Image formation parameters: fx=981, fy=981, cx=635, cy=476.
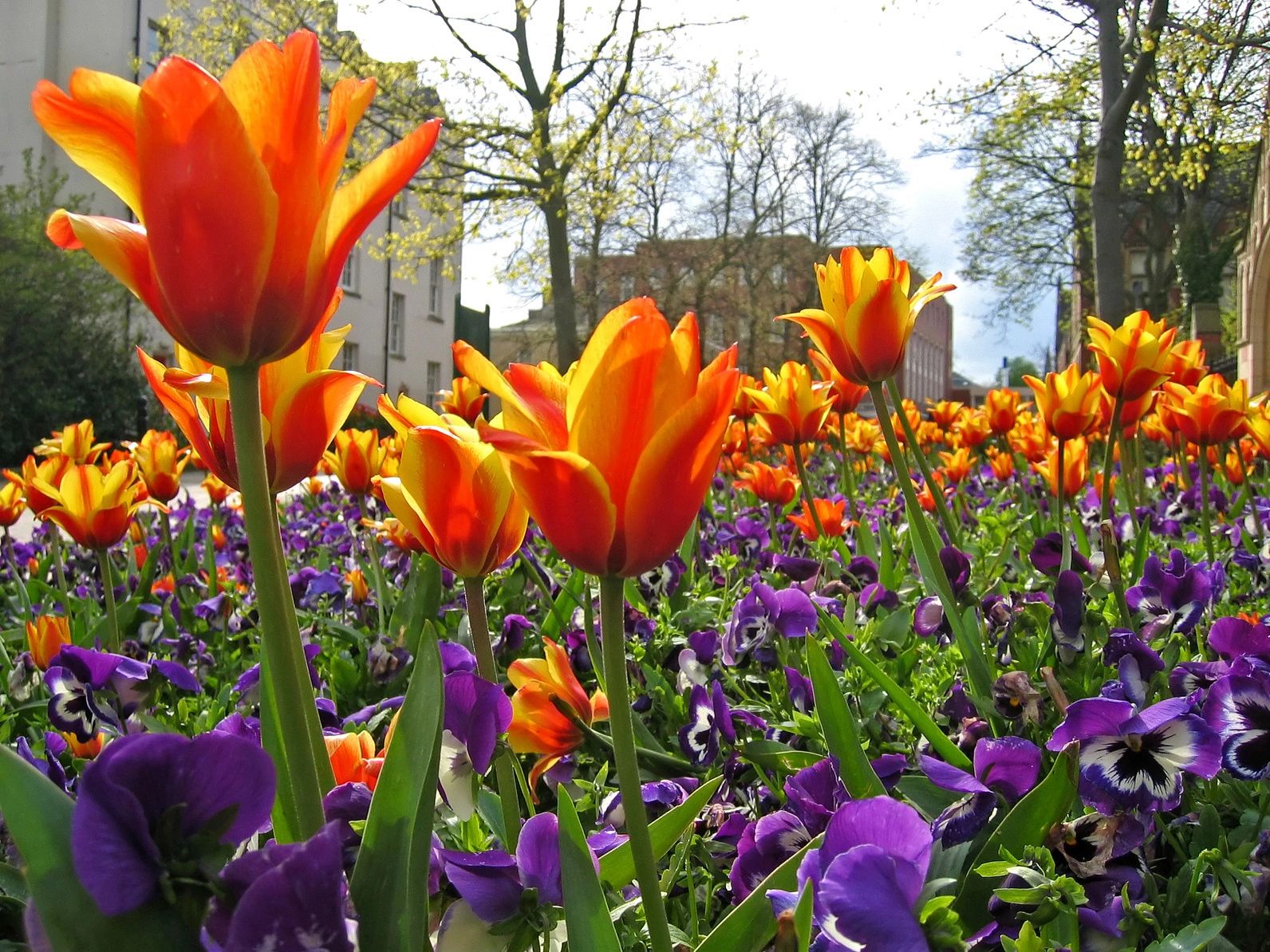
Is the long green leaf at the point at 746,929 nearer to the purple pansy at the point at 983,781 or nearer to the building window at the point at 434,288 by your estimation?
the purple pansy at the point at 983,781

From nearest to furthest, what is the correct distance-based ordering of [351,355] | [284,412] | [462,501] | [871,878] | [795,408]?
[871,878], [284,412], [462,501], [795,408], [351,355]

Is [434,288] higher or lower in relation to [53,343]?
higher

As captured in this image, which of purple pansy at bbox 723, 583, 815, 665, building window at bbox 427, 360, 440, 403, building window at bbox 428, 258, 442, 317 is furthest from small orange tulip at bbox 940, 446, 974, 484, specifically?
building window at bbox 428, 258, 442, 317

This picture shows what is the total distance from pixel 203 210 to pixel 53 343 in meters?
20.2

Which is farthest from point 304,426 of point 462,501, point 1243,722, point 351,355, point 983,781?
point 351,355

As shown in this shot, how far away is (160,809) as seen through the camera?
0.48 meters

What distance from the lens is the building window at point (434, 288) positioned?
111 ft

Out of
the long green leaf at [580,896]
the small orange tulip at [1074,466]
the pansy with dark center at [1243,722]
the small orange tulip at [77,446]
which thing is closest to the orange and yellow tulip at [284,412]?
the long green leaf at [580,896]

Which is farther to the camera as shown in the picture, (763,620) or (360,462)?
(360,462)

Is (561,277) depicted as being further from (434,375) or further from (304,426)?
(304,426)

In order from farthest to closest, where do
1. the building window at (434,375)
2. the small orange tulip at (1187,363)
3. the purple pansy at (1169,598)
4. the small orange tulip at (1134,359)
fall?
1. the building window at (434,375)
2. the small orange tulip at (1187,363)
3. the small orange tulip at (1134,359)
4. the purple pansy at (1169,598)

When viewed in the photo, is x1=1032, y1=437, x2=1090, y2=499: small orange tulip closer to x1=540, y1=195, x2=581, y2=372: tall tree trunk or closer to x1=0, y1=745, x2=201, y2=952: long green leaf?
x1=0, y1=745, x2=201, y2=952: long green leaf

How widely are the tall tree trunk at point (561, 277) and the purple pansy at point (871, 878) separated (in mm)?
17317

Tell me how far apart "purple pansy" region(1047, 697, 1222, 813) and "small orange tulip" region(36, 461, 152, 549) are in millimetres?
1771
